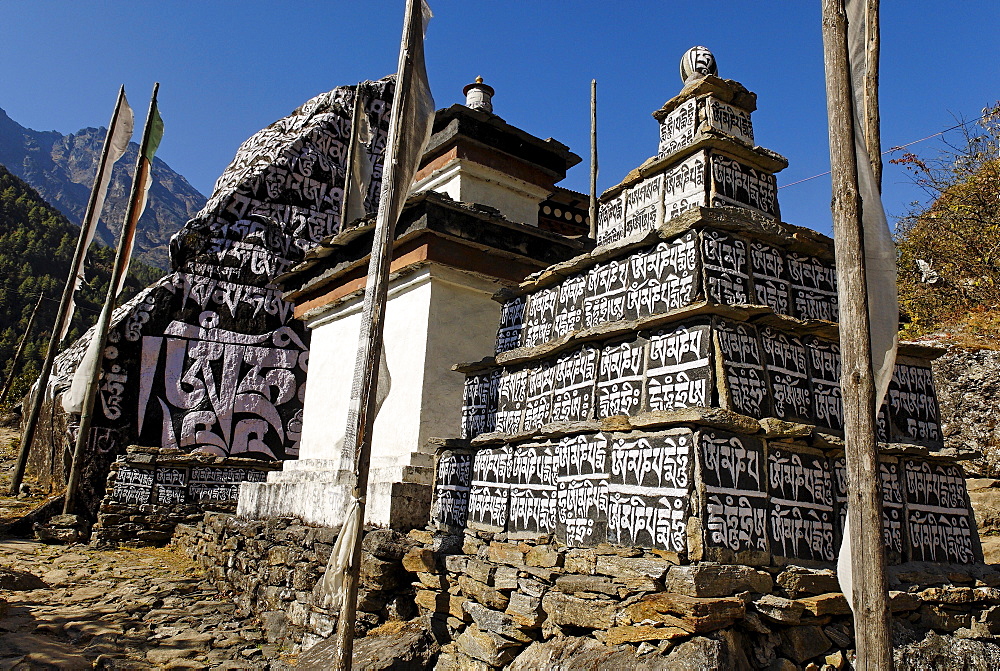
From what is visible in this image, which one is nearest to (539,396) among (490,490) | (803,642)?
(490,490)

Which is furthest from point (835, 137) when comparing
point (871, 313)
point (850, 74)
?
point (871, 313)

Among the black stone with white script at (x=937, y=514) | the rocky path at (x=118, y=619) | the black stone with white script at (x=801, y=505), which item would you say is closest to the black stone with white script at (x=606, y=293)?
the black stone with white script at (x=801, y=505)

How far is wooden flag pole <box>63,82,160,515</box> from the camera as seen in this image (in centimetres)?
Answer: 1318

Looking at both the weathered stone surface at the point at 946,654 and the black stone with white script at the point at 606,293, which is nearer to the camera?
the weathered stone surface at the point at 946,654

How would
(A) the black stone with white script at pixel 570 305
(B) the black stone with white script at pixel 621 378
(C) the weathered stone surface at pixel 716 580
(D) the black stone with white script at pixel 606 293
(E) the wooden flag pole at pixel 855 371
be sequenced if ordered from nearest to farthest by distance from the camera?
(E) the wooden flag pole at pixel 855 371 < (C) the weathered stone surface at pixel 716 580 < (B) the black stone with white script at pixel 621 378 < (D) the black stone with white script at pixel 606 293 < (A) the black stone with white script at pixel 570 305

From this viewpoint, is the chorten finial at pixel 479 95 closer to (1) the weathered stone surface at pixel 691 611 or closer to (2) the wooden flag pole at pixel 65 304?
(1) the weathered stone surface at pixel 691 611

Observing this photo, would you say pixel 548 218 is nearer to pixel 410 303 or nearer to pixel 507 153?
pixel 507 153

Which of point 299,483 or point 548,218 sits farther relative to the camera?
point 548,218

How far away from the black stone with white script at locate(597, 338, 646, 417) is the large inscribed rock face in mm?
12019

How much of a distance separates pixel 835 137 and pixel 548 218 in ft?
26.3

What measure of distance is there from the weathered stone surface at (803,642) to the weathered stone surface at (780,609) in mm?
96

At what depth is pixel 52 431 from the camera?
1620 cm

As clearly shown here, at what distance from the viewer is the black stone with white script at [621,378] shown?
5.28 m

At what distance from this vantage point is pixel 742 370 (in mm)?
4793
